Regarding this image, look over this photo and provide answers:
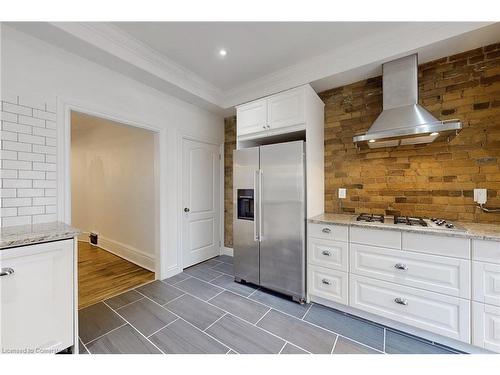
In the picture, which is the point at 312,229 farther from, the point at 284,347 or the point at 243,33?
the point at 243,33

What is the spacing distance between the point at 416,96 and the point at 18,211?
12.0ft

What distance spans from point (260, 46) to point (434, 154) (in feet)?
6.89

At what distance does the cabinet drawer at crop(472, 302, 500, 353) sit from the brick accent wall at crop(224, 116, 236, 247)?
9.72 ft

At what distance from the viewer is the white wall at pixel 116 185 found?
3219 mm

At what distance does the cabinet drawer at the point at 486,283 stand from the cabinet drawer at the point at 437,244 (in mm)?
102

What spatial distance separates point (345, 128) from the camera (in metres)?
2.64

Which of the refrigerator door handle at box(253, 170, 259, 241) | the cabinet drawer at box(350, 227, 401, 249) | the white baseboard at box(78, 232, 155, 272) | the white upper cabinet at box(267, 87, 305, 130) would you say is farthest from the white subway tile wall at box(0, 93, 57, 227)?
the cabinet drawer at box(350, 227, 401, 249)

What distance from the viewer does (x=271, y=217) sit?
2418mm

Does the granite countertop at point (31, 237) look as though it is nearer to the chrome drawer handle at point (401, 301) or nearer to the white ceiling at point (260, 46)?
the white ceiling at point (260, 46)

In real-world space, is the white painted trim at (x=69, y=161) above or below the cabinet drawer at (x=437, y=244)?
above

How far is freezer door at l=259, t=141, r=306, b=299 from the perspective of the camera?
7.36ft

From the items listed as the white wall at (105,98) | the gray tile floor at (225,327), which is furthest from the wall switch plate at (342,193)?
the white wall at (105,98)

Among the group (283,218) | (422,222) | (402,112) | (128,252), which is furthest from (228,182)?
(422,222)
